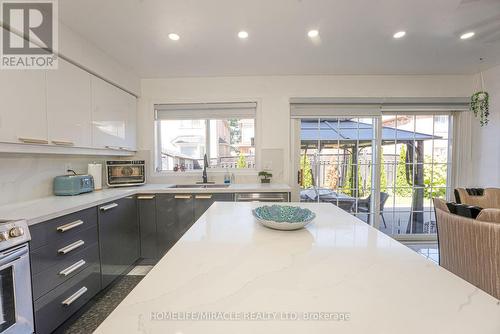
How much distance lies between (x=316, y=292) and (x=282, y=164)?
2.50m

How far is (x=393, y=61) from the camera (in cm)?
257

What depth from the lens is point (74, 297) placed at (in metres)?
1.60

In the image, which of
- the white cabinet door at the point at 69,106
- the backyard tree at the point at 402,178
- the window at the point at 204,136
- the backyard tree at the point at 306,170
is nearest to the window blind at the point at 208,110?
the window at the point at 204,136

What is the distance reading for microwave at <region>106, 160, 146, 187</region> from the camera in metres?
2.59

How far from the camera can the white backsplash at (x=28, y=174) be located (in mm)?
1742

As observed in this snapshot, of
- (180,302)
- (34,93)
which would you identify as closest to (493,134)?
(180,302)

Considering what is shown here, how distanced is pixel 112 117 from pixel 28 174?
924 mm

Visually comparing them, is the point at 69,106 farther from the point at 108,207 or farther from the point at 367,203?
the point at 367,203

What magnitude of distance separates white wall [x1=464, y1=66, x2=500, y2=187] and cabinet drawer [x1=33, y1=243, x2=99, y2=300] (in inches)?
174

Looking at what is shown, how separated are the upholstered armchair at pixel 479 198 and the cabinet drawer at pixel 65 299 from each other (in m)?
3.16

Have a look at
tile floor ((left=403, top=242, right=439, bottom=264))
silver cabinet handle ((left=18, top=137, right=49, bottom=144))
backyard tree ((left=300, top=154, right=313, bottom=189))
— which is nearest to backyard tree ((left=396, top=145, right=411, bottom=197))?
tile floor ((left=403, top=242, right=439, bottom=264))

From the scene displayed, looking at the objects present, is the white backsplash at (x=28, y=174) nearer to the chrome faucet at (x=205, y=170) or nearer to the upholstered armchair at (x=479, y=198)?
the chrome faucet at (x=205, y=170)

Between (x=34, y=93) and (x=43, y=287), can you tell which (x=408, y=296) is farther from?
(x=34, y=93)

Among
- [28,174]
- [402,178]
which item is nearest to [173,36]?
[28,174]
